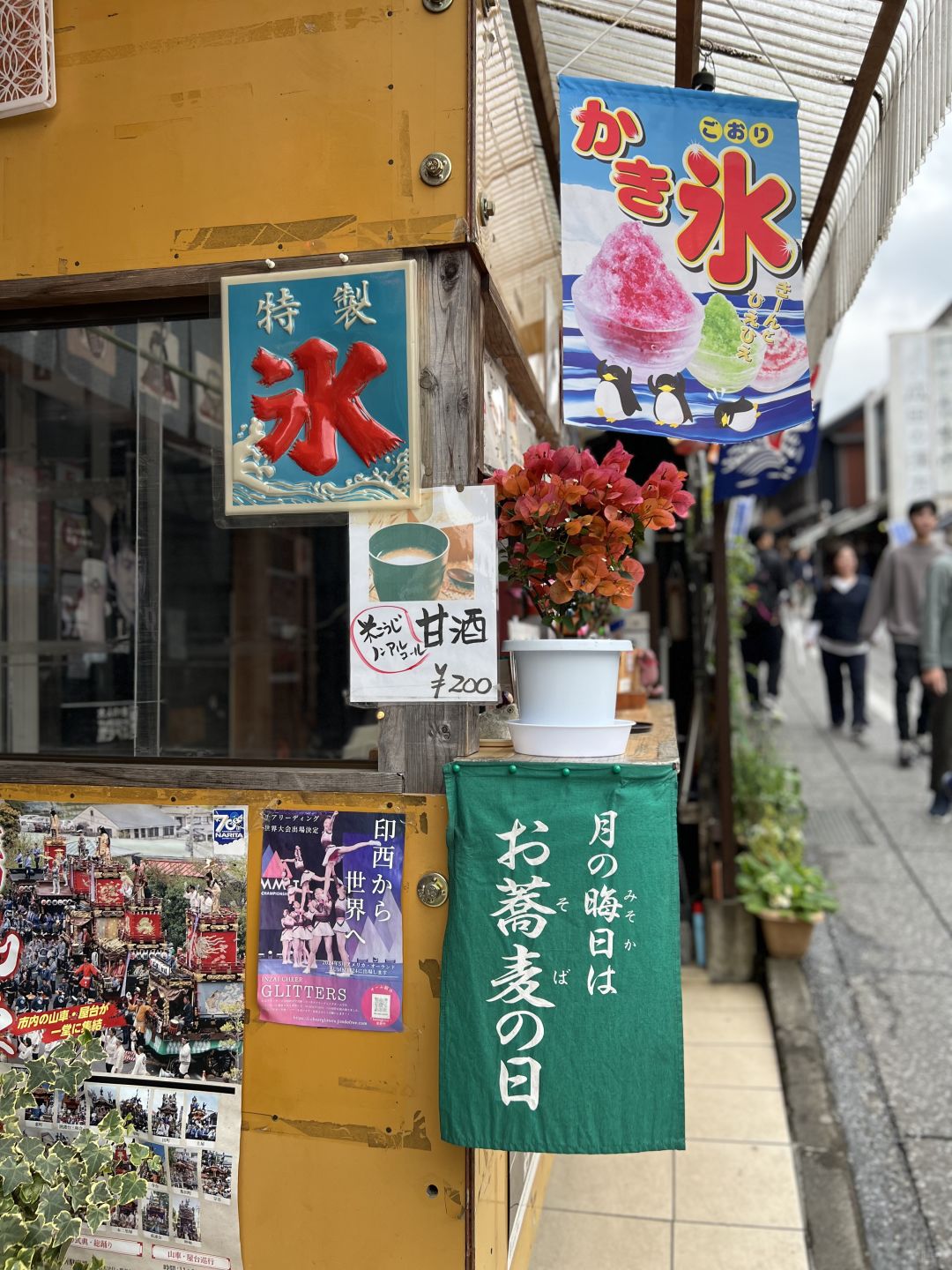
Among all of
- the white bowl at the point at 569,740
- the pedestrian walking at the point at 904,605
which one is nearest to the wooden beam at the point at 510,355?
the white bowl at the point at 569,740

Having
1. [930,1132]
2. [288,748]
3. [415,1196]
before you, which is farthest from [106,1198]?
[288,748]

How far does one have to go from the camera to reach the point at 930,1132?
13.2 feet

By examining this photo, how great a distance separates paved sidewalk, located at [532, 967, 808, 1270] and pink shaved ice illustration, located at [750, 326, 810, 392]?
2864mm

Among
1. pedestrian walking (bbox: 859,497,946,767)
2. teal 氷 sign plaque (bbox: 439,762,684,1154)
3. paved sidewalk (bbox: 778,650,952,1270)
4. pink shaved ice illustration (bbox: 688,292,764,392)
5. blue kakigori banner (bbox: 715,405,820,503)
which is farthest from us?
pedestrian walking (bbox: 859,497,946,767)

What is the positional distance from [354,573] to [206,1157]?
163 cm

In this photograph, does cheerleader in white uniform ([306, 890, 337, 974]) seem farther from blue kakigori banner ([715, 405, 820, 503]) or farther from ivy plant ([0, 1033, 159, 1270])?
blue kakigori banner ([715, 405, 820, 503])

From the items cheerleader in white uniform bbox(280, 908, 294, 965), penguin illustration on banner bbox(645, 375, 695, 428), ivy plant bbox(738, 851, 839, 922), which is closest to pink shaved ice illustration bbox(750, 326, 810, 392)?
penguin illustration on banner bbox(645, 375, 695, 428)

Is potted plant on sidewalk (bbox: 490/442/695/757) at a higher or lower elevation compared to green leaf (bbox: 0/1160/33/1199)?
→ higher

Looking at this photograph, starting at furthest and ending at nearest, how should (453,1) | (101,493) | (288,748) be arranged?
(288,748) → (101,493) → (453,1)

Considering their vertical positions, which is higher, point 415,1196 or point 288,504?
point 288,504

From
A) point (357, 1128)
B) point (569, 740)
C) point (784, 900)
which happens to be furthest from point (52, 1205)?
point (784, 900)

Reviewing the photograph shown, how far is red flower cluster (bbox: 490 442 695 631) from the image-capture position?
2.50 meters

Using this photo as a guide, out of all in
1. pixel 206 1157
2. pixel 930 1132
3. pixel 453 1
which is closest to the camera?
pixel 453 1

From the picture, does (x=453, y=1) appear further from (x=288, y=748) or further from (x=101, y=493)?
(x=288, y=748)
